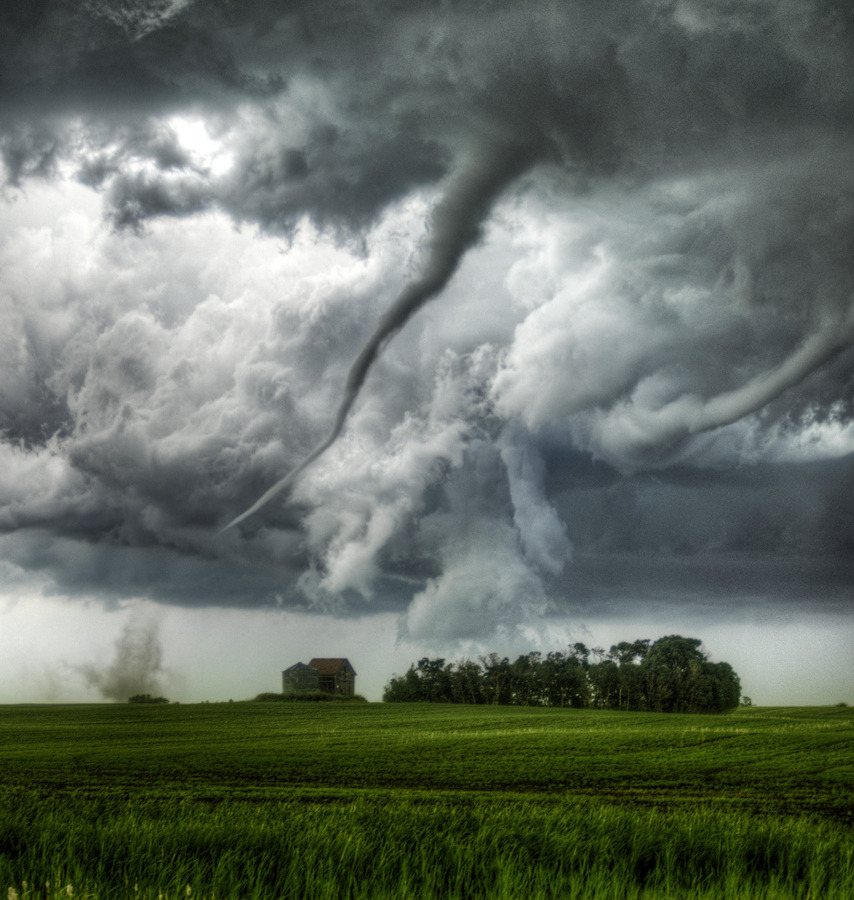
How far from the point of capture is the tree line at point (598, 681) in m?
163

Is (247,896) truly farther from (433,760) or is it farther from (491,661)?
(491,661)

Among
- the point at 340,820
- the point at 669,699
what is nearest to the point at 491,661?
the point at 669,699

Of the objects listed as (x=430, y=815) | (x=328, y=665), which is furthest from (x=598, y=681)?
(x=430, y=815)

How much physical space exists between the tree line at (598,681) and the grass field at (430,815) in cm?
9702

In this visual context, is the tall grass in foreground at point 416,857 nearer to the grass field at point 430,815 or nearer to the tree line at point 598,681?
the grass field at point 430,815

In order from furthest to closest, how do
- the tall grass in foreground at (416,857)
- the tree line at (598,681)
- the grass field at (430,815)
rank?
the tree line at (598,681), the grass field at (430,815), the tall grass in foreground at (416,857)

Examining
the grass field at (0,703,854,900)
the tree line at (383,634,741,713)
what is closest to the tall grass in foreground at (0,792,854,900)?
the grass field at (0,703,854,900)

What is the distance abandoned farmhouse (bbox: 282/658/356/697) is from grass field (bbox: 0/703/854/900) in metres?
116

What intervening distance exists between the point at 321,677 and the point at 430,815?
188 meters

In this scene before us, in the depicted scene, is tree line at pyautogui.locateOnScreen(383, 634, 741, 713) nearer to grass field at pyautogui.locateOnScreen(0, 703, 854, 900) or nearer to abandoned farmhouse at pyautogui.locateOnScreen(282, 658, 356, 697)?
abandoned farmhouse at pyautogui.locateOnScreen(282, 658, 356, 697)

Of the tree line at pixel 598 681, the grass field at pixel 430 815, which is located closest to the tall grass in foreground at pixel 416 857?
the grass field at pixel 430 815

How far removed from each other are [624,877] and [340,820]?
4.65 m

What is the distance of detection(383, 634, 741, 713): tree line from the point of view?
16262 centimetres

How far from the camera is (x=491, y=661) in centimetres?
17788
